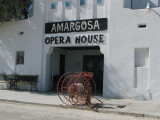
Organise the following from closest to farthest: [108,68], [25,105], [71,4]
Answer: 1. [25,105]
2. [108,68]
3. [71,4]

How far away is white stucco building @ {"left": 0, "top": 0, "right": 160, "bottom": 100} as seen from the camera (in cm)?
1320

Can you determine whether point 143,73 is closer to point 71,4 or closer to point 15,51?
point 71,4

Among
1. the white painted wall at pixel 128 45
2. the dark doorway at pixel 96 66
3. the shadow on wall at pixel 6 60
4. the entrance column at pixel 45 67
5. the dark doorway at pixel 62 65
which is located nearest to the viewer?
the white painted wall at pixel 128 45

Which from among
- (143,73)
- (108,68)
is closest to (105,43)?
(108,68)

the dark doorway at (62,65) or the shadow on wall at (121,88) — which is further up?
the dark doorway at (62,65)

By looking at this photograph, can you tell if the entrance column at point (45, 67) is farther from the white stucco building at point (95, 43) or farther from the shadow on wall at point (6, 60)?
the shadow on wall at point (6, 60)

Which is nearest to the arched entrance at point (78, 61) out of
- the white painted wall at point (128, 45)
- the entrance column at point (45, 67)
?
the entrance column at point (45, 67)

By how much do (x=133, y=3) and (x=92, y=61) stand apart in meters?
5.47

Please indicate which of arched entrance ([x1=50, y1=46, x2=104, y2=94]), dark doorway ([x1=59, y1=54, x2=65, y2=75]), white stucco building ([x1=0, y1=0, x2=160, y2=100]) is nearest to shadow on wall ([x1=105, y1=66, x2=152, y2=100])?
white stucco building ([x1=0, y1=0, x2=160, y2=100])

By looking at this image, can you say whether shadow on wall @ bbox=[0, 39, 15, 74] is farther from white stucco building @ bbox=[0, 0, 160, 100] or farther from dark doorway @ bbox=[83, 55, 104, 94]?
dark doorway @ bbox=[83, 55, 104, 94]

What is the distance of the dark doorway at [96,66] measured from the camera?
61.1 feet

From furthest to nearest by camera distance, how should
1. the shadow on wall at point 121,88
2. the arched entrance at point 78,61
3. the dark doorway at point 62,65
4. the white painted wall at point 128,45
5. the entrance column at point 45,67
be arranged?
the dark doorway at point 62,65 → the arched entrance at point 78,61 → the entrance column at point 45,67 → the shadow on wall at point 121,88 → the white painted wall at point 128,45

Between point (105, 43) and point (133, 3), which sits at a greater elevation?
point (133, 3)

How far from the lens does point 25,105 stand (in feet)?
38.6
